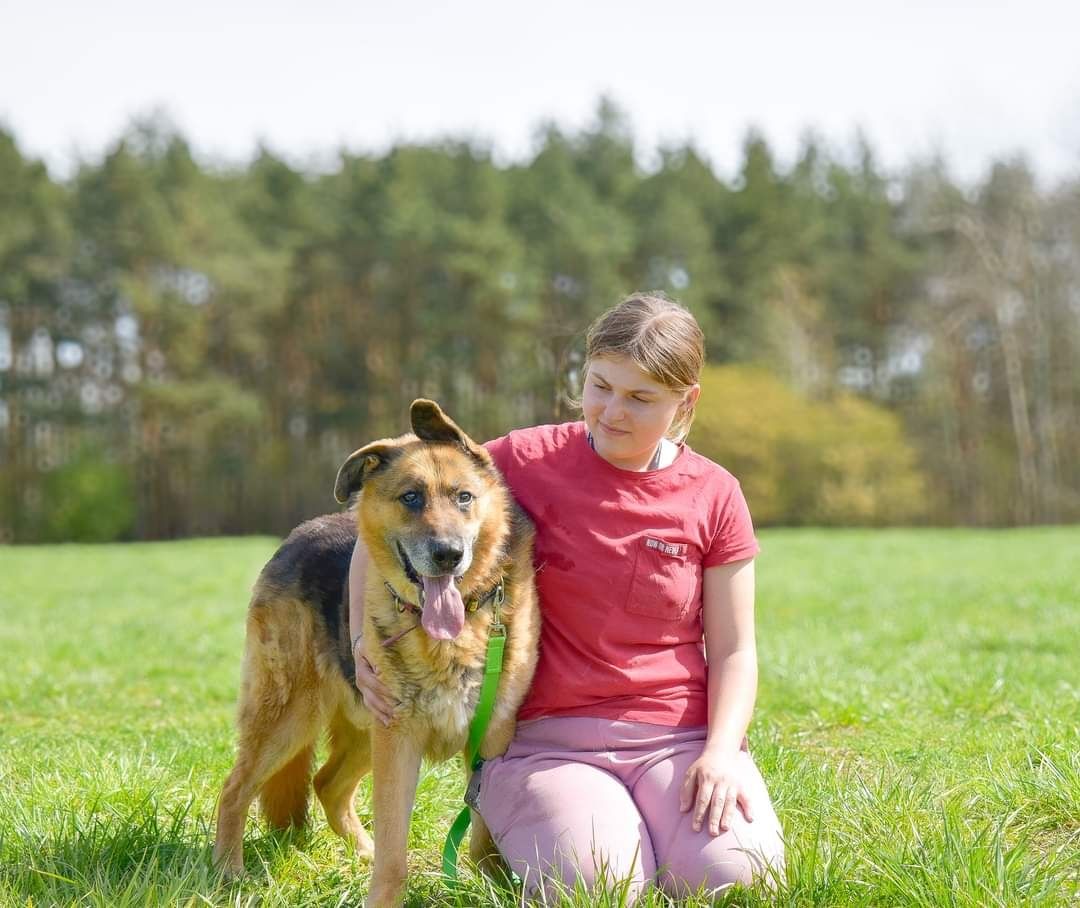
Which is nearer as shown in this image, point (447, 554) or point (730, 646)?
point (447, 554)

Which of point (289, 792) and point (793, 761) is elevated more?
point (289, 792)

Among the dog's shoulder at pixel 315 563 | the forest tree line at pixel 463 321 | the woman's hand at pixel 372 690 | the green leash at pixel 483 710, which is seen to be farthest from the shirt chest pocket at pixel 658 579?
the forest tree line at pixel 463 321

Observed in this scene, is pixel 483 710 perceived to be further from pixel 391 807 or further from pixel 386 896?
pixel 386 896

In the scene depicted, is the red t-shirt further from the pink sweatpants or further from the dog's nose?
the dog's nose

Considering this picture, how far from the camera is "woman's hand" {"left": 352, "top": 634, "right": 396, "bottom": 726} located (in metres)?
3.04

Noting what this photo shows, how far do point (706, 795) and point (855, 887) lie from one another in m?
0.46

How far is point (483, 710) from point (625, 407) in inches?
39.4

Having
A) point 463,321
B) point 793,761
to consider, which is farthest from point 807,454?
point 793,761

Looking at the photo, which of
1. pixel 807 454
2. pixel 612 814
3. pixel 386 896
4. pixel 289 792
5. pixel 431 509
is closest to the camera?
pixel 386 896

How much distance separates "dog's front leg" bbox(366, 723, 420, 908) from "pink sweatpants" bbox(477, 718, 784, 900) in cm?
29

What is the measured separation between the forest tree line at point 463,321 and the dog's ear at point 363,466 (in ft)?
90.6

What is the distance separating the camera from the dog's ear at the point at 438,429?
3230mm

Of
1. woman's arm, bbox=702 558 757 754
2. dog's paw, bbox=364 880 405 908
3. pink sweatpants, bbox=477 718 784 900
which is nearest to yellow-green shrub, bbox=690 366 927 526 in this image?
woman's arm, bbox=702 558 757 754

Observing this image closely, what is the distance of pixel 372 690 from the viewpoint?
309 cm
